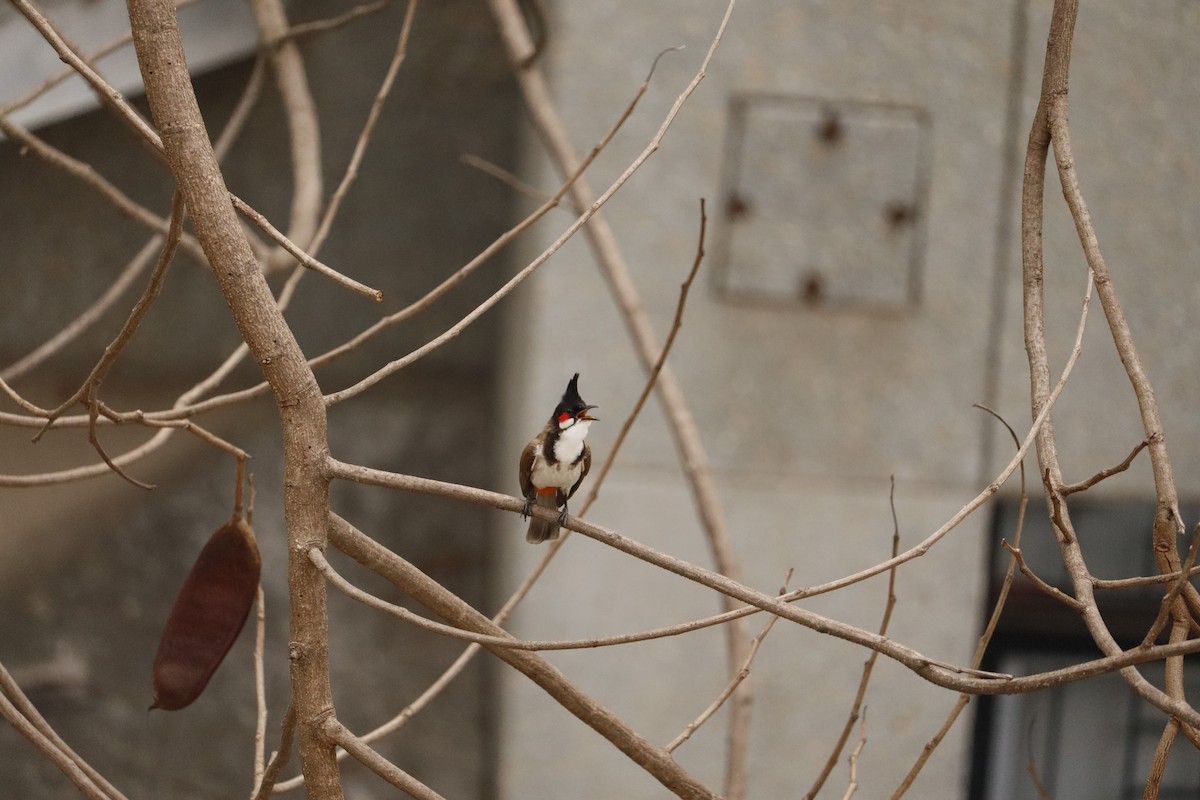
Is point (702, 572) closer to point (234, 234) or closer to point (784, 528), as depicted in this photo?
point (234, 234)

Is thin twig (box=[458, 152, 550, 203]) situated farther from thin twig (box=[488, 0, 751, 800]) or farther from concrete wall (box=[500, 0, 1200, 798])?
concrete wall (box=[500, 0, 1200, 798])

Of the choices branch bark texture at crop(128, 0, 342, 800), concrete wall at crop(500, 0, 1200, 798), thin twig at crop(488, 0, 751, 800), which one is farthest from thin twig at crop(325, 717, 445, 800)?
concrete wall at crop(500, 0, 1200, 798)

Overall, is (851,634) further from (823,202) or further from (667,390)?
(823,202)

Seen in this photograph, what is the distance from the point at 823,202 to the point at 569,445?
37.4 inches

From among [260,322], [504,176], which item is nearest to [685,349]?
[504,176]

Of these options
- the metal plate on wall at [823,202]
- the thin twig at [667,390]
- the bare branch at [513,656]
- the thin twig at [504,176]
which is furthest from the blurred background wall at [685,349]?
the bare branch at [513,656]

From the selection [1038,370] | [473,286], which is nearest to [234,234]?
[1038,370]

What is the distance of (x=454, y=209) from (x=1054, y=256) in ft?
3.51

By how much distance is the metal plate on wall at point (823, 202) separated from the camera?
6.22 ft

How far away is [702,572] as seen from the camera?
699 mm

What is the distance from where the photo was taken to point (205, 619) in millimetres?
870

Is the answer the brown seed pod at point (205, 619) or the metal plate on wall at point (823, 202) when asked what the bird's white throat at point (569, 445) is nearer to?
the brown seed pod at point (205, 619)

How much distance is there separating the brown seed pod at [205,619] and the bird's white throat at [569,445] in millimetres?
364

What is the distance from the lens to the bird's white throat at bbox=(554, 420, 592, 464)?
1.15 meters
